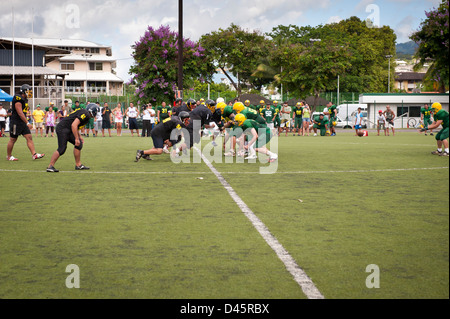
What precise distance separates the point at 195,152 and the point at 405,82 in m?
141

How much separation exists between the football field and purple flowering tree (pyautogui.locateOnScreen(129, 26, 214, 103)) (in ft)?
86.3

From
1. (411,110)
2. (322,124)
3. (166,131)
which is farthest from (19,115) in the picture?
(411,110)

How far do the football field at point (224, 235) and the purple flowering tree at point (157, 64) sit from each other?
26.3 m

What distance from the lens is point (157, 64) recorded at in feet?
125

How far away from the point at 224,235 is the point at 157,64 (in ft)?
107

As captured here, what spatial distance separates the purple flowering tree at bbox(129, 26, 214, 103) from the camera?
124 feet

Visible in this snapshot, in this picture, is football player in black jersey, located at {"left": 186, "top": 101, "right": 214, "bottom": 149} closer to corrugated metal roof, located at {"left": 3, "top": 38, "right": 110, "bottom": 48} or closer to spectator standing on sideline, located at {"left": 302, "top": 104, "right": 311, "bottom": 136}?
spectator standing on sideline, located at {"left": 302, "top": 104, "right": 311, "bottom": 136}

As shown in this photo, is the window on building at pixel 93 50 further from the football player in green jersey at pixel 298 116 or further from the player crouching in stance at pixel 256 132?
Result: the player crouching in stance at pixel 256 132

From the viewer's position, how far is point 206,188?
10.4 meters

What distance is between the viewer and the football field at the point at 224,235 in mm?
4590

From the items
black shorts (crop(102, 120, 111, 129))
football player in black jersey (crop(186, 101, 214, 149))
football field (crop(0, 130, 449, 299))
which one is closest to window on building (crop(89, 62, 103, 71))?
black shorts (crop(102, 120, 111, 129))

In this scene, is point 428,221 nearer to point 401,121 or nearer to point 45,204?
point 45,204

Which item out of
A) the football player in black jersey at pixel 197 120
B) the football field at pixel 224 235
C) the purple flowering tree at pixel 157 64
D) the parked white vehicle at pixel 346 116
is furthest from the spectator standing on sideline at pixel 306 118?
the football field at pixel 224 235
